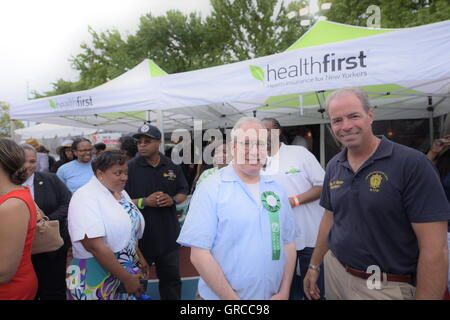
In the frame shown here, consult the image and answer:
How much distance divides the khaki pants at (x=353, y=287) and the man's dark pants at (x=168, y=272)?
167 centimetres

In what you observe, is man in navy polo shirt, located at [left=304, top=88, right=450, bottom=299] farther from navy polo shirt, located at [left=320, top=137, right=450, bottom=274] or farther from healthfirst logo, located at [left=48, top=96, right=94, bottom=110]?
healthfirst logo, located at [left=48, top=96, right=94, bottom=110]

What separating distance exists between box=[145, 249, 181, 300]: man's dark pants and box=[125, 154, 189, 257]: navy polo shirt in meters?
0.07

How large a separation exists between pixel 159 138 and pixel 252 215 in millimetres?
1961

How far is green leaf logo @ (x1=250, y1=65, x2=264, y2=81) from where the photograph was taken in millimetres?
3291

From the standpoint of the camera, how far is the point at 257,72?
3314mm

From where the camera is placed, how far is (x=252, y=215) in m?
1.50

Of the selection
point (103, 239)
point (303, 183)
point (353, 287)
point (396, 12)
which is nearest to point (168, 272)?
point (103, 239)

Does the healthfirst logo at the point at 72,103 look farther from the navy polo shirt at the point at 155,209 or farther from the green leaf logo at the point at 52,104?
the navy polo shirt at the point at 155,209

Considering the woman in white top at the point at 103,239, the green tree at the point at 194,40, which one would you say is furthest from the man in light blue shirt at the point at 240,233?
the green tree at the point at 194,40

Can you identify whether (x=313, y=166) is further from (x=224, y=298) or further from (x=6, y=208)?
(x=6, y=208)

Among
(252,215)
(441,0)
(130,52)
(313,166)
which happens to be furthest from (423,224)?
(130,52)

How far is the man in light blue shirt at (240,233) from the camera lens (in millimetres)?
1466

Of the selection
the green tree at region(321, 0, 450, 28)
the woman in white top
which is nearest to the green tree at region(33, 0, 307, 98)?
the green tree at region(321, 0, 450, 28)
